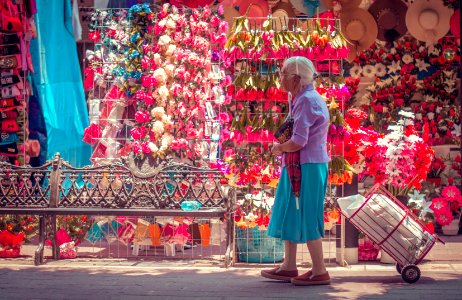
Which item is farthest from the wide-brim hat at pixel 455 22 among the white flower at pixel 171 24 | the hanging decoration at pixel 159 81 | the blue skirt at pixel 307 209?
the blue skirt at pixel 307 209

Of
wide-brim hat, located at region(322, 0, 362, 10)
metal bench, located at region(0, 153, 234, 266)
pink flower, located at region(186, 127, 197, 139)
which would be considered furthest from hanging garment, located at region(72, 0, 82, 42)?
wide-brim hat, located at region(322, 0, 362, 10)

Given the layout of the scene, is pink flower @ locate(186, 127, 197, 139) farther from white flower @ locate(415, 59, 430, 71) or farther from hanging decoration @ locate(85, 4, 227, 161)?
white flower @ locate(415, 59, 430, 71)

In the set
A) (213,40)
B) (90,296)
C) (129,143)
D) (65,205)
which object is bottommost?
(90,296)

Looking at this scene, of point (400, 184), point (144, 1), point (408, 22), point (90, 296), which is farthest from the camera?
point (408, 22)

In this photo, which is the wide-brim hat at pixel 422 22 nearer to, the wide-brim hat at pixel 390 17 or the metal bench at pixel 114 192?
the wide-brim hat at pixel 390 17

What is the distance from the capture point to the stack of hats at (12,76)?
1140 centimetres

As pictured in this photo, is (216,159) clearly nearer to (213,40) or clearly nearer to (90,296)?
(213,40)

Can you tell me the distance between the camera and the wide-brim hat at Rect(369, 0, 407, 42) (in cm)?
1276

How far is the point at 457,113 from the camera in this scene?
12.8 meters

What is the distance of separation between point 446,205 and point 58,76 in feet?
16.8

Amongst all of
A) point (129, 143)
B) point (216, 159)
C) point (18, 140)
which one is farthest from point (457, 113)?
point (18, 140)

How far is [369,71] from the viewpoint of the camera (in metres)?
13.2

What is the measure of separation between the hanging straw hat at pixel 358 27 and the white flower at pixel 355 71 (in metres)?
0.81

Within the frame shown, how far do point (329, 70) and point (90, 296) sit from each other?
341cm
